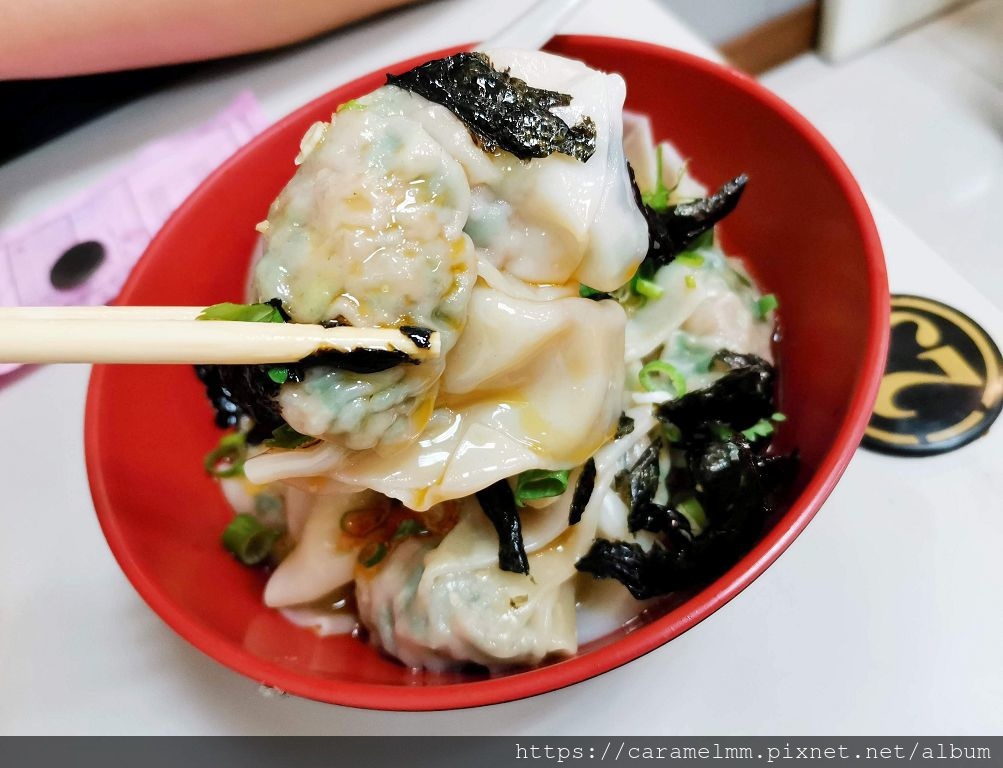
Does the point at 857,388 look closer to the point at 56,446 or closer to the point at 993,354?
the point at 993,354

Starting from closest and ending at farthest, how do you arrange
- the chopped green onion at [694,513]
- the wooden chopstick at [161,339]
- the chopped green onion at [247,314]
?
the wooden chopstick at [161,339] → the chopped green onion at [247,314] → the chopped green onion at [694,513]

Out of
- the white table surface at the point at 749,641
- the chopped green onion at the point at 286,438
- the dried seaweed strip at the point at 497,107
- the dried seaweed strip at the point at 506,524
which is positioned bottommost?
the white table surface at the point at 749,641

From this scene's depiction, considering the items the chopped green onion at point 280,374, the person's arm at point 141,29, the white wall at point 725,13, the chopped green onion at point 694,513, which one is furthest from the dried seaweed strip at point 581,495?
the white wall at point 725,13

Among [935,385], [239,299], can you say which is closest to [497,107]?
[239,299]

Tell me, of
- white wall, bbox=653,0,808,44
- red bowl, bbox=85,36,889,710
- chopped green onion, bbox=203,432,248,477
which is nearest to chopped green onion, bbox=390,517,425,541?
red bowl, bbox=85,36,889,710

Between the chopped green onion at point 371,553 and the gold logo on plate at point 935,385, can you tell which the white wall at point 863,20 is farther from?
the chopped green onion at point 371,553
